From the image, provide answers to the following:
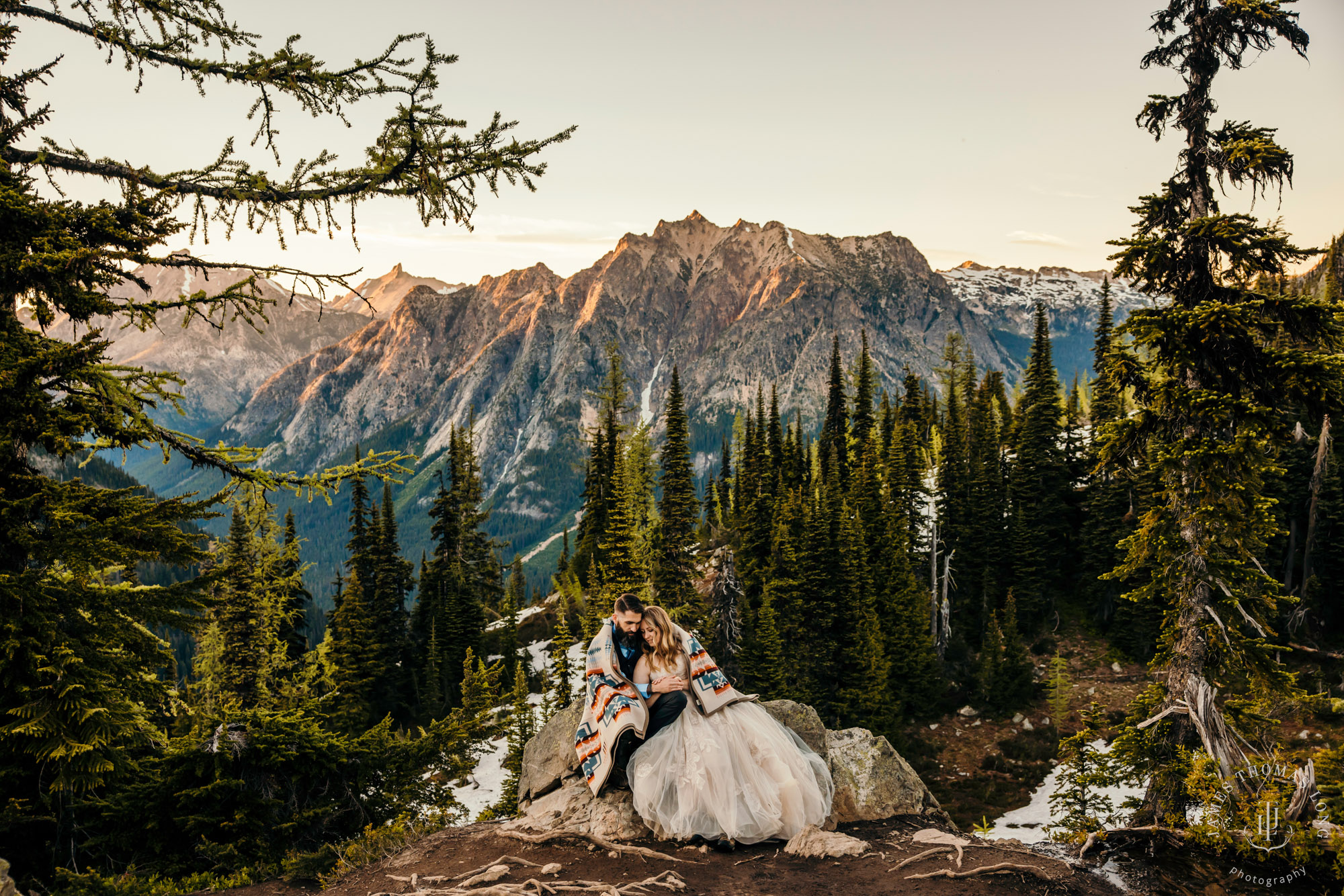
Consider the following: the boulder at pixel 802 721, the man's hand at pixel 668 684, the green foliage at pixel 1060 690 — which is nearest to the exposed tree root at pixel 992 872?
the man's hand at pixel 668 684

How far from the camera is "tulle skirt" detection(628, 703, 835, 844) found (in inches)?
310

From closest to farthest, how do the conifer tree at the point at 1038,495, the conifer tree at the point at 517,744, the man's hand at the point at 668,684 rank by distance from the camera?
the man's hand at the point at 668,684 < the conifer tree at the point at 517,744 < the conifer tree at the point at 1038,495

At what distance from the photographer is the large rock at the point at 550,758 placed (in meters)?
10.5

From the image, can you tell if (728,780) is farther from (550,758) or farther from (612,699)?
(550,758)

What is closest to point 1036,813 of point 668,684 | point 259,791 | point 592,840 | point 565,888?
point 668,684

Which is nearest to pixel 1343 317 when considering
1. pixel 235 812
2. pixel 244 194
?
pixel 244 194

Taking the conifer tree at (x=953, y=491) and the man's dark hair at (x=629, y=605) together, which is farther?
the conifer tree at (x=953, y=491)

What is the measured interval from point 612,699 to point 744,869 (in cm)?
248

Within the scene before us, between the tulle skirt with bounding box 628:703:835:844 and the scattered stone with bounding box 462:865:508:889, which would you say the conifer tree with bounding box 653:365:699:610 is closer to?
the tulle skirt with bounding box 628:703:835:844

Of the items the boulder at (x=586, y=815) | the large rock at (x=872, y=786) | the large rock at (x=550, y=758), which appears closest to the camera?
the boulder at (x=586, y=815)

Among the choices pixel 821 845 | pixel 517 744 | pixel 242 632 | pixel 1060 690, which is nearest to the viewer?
pixel 821 845

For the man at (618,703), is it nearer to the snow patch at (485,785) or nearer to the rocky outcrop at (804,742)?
the rocky outcrop at (804,742)

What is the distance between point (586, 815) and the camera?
8562 mm

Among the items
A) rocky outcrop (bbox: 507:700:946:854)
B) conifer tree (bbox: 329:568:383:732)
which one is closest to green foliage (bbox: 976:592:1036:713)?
conifer tree (bbox: 329:568:383:732)
